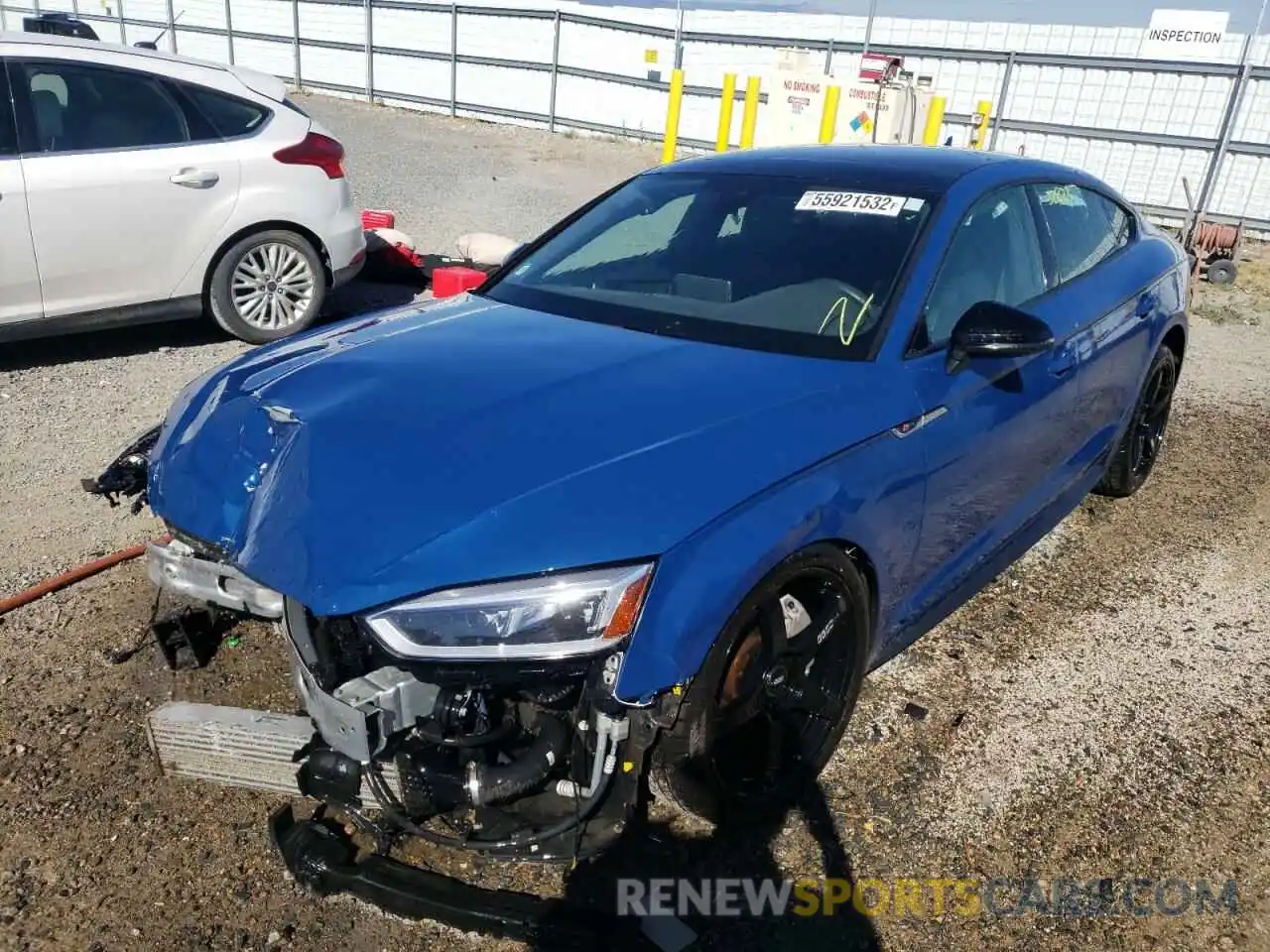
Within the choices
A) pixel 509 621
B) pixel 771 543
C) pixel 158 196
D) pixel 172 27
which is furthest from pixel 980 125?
pixel 172 27

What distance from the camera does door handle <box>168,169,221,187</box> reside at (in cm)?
579

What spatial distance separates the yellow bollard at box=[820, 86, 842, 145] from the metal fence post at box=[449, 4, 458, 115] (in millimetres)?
9786

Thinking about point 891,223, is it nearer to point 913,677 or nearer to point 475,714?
point 913,677

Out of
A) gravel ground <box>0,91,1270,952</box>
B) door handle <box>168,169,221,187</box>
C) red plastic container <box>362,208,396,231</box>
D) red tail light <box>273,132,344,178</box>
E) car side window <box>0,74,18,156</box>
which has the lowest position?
gravel ground <box>0,91,1270,952</box>

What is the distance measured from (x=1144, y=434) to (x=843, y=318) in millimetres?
2725

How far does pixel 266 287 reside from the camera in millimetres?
6309

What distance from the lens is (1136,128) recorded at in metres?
15.1

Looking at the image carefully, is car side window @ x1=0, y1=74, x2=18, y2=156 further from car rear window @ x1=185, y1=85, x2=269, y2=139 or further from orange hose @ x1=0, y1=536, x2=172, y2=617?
orange hose @ x1=0, y1=536, x2=172, y2=617

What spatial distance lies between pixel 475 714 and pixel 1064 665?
2.32 metres

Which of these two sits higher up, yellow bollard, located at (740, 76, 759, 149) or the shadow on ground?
yellow bollard, located at (740, 76, 759, 149)

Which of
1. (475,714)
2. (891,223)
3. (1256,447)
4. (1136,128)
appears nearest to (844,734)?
(475,714)

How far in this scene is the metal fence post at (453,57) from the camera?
19391mm

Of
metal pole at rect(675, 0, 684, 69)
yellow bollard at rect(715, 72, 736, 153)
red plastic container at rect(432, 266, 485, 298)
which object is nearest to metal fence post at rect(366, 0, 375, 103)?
metal pole at rect(675, 0, 684, 69)

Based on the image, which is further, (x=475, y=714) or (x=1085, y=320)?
(x=1085, y=320)
